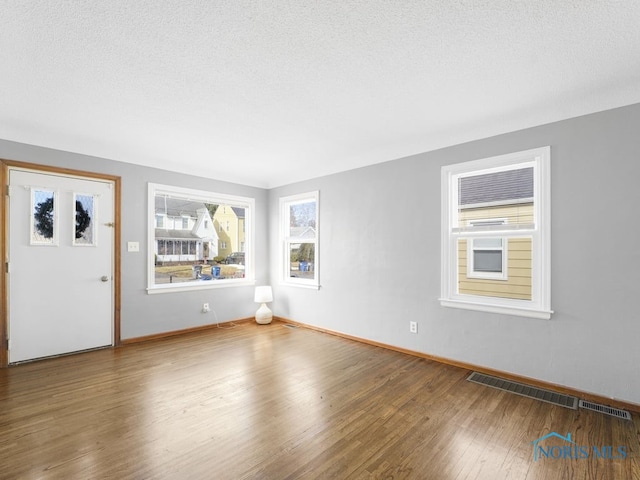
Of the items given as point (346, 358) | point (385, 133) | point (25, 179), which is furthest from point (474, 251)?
point (25, 179)

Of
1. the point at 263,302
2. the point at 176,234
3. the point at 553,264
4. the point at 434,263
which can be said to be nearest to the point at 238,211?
the point at 176,234

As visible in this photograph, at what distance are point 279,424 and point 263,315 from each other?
9.93 ft

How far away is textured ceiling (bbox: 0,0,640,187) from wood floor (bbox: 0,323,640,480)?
8.35 feet

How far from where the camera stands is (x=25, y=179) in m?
3.42

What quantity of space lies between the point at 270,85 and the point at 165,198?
2.90m

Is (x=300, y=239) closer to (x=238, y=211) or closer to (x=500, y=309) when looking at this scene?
(x=238, y=211)

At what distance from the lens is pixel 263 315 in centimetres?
517

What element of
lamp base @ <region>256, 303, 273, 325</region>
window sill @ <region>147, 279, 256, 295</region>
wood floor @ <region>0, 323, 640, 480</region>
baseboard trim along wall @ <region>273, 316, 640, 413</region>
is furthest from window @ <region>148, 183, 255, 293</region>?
baseboard trim along wall @ <region>273, 316, 640, 413</region>

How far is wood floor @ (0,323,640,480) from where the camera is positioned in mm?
1787

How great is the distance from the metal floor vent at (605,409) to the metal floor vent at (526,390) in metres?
0.06

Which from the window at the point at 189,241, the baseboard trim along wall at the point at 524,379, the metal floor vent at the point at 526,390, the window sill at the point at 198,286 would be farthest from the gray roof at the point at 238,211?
the metal floor vent at the point at 526,390

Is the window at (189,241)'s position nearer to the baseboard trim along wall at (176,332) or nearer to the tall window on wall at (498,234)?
the baseboard trim along wall at (176,332)

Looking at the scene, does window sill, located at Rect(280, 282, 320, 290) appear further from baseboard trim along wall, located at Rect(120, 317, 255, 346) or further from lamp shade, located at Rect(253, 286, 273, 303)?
baseboard trim along wall, located at Rect(120, 317, 255, 346)

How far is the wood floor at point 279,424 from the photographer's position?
5.86 ft
